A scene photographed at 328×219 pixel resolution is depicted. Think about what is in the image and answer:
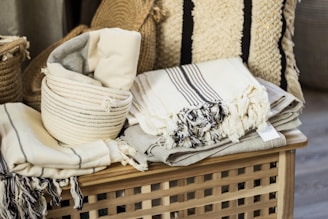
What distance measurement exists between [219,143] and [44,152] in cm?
35

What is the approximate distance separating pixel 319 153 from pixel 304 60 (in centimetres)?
61

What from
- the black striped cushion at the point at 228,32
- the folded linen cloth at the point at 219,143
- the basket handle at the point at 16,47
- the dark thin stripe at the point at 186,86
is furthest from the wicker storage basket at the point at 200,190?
the basket handle at the point at 16,47

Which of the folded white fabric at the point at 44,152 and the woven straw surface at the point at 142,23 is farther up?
the woven straw surface at the point at 142,23

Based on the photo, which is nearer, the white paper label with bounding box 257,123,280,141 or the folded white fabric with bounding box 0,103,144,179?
the folded white fabric with bounding box 0,103,144,179

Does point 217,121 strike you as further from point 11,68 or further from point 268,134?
point 11,68

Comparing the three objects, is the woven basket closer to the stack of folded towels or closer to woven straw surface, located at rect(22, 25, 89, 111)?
woven straw surface, located at rect(22, 25, 89, 111)

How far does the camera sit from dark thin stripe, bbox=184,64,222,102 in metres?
1.30

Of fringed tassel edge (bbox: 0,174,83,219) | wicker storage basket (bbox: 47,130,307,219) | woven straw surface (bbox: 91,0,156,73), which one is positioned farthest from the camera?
woven straw surface (bbox: 91,0,156,73)

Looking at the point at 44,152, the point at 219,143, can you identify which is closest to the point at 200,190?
the point at 219,143

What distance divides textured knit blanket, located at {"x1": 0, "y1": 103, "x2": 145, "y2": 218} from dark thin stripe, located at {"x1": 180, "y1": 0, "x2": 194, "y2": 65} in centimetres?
32

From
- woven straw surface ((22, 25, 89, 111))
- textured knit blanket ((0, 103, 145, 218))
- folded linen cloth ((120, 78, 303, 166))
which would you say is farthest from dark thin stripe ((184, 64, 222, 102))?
woven straw surface ((22, 25, 89, 111))

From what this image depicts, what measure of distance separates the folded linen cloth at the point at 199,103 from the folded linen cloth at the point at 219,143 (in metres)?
0.01

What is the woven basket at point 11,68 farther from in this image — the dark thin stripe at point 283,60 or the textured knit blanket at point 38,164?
the dark thin stripe at point 283,60

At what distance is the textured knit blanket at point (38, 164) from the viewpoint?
45.2 inches
